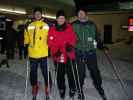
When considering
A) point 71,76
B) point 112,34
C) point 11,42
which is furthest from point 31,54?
point 112,34

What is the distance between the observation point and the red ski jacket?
5.25 meters

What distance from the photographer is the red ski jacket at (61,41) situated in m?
5.25

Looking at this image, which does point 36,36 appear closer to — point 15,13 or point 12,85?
point 12,85

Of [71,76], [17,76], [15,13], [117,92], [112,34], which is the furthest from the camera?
[112,34]

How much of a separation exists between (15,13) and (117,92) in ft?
44.1

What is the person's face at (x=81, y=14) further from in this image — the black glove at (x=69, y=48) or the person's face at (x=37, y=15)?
the person's face at (x=37, y=15)

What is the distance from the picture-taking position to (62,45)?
5344 mm

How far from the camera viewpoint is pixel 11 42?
1209cm

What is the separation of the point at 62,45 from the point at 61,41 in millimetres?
77

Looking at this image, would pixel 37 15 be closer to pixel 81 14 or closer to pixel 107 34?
pixel 81 14

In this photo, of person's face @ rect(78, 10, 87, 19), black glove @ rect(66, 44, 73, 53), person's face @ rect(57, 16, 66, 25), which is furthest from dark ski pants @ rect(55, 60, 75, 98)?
person's face @ rect(78, 10, 87, 19)

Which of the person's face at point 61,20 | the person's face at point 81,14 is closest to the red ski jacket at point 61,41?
the person's face at point 61,20

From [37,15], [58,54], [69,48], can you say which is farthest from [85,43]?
[37,15]

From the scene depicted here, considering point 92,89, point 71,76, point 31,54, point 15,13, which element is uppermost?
point 15,13
